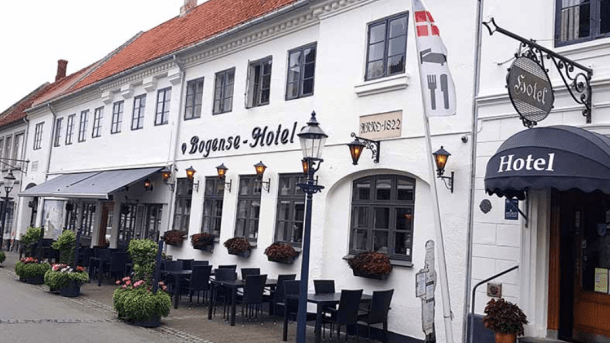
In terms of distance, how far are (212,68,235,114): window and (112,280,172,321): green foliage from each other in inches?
231

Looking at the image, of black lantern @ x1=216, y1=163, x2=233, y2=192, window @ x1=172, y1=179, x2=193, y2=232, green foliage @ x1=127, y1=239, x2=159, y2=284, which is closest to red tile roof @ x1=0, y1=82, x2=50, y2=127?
window @ x1=172, y1=179, x2=193, y2=232

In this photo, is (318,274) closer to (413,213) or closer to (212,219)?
Result: (413,213)

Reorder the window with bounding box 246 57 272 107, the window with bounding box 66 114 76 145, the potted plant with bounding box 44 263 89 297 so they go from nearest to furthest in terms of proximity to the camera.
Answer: the potted plant with bounding box 44 263 89 297 → the window with bounding box 246 57 272 107 → the window with bounding box 66 114 76 145

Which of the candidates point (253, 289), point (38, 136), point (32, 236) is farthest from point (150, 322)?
point (38, 136)

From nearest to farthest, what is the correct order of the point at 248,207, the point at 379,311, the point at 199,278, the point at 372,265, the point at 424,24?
the point at 424,24 < the point at 379,311 < the point at 372,265 < the point at 199,278 < the point at 248,207

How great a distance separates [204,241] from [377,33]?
713 centimetres

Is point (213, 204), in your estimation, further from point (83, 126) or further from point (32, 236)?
point (83, 126)

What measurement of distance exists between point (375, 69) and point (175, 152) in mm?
8132

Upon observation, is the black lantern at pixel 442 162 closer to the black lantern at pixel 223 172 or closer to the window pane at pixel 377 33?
the window pane at pixel 377 33

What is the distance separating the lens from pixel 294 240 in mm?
12414

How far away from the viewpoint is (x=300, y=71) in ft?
42.6

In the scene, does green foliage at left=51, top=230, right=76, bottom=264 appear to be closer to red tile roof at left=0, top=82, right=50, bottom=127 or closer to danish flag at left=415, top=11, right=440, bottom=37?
danish flag at left=415, top=11, right=440, bottom=37

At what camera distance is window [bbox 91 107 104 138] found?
72.3 ft

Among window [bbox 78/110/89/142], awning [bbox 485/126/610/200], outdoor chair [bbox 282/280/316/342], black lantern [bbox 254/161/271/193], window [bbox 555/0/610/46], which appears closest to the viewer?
awning [bbox 485/126/610/200]
